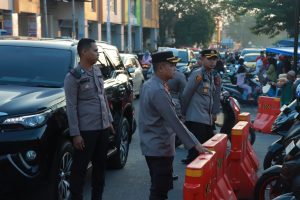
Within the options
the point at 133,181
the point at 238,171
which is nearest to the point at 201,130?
the point at 238,171

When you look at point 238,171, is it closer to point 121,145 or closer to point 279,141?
point 279,141

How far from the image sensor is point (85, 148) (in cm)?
514

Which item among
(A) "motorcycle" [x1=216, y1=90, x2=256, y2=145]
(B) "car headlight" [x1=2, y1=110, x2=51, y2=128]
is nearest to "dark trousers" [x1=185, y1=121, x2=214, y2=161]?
(A) "motorcycle" [x1=216, y1=90, x2=256, y2=145]

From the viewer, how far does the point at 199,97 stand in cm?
706

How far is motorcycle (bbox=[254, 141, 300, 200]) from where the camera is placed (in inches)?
158

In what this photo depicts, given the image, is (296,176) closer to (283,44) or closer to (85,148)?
(85,148)

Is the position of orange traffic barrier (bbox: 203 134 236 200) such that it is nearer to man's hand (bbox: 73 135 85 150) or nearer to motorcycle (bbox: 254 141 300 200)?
motorcycle (bbox: 254 141 300 200)

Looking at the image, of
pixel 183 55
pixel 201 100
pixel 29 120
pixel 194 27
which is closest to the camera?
pixel 29 120

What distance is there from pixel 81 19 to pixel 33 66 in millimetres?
33342

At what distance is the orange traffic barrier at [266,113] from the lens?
A: 11.7m

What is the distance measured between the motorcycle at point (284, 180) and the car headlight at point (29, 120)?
87.4 inches

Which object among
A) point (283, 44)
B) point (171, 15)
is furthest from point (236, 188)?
point (171, 15)

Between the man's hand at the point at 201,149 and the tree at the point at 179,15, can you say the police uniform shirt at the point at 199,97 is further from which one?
the tree at the point at 179,15

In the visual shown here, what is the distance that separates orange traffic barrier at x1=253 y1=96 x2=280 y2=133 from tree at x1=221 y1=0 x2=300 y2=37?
1742 cm
